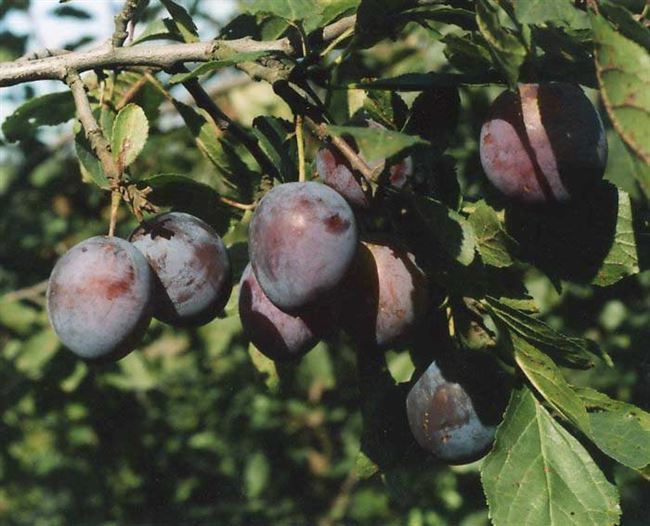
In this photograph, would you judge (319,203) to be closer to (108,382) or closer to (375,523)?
(108,382)

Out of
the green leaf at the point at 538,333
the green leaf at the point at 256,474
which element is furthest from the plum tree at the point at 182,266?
the green leaf at the point at 256,474

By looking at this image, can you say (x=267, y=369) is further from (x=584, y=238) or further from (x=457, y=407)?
(x=584, y=238)

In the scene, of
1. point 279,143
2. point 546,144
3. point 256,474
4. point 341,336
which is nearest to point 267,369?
point 279,143

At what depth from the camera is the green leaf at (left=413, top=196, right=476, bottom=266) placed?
2.75 ft

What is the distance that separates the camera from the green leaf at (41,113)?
1369mm

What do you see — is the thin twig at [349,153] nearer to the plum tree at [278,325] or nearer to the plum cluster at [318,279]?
the plum cluster at [318,279]

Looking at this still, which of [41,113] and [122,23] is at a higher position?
[122,23]

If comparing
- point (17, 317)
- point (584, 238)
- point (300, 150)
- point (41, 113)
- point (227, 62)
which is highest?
point (227, 62)

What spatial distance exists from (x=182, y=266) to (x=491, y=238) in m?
0.37

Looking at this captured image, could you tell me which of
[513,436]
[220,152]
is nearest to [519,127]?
[513,436]

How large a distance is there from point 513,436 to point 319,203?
40 centimetres

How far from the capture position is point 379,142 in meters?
0.70

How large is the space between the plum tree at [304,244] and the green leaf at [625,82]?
295 millimetres

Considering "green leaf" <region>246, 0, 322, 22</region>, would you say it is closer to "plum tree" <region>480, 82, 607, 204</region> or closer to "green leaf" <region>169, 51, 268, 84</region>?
"green leaf" <region>169, 51, 268, 84</region>
